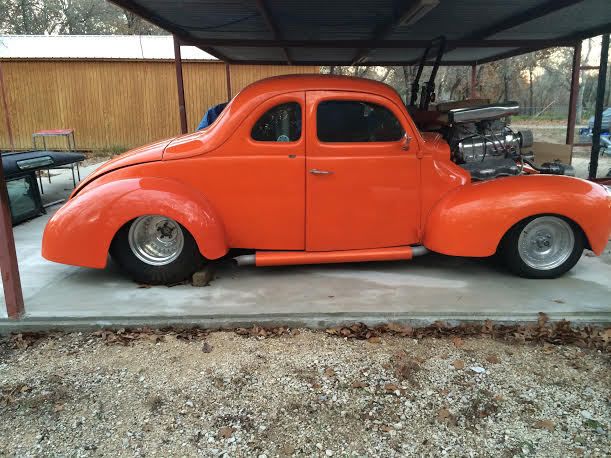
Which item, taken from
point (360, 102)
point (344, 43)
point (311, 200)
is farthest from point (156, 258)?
point (344, 43)

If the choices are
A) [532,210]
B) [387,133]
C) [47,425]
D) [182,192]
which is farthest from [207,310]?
[532,210]

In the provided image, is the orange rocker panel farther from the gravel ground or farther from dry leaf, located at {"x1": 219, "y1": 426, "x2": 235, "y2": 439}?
dry leaf, located at {"x1": 219, "y1": 426, "x2": 235, "y2": 439}

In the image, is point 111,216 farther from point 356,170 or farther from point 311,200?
point 356,170

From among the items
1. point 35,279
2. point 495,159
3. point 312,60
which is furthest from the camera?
point 312,60

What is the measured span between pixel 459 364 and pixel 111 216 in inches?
123

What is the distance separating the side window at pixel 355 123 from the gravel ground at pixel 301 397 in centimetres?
190

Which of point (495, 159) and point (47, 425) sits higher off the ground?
point (495, 159)

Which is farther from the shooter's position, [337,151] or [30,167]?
[30,167]

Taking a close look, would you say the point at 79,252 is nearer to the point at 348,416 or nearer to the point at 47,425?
the point at 47,425

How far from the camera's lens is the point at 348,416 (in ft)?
9.39

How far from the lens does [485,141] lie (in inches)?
201

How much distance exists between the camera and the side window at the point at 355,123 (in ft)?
14.9

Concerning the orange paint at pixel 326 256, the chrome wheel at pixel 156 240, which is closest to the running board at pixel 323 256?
the orange paint at pixel 326 256

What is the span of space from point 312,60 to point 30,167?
590cm
